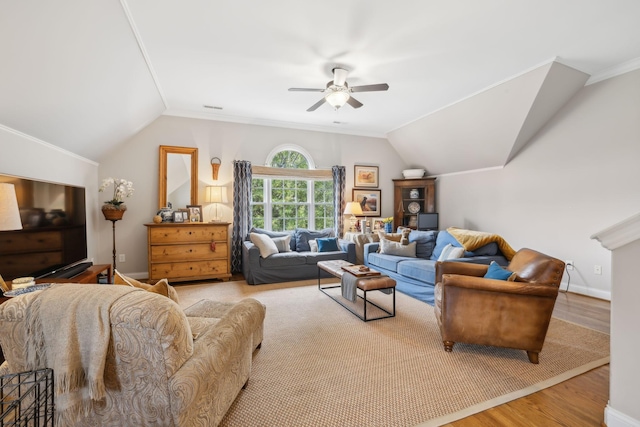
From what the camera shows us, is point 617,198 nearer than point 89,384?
No

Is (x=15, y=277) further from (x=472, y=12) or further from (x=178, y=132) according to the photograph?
(x=472, y=12)

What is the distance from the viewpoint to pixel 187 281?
4.88 meters

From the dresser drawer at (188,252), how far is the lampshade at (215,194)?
2.51ft

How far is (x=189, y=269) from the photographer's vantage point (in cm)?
466

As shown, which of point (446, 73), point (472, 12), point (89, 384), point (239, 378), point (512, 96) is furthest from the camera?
point (512, 96)

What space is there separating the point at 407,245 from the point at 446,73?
251 cm

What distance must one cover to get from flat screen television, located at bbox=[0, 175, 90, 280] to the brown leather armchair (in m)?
3.37

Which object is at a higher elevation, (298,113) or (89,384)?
(298,113)

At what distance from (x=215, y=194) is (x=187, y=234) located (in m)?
0.83

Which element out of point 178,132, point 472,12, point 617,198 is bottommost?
point 617,198

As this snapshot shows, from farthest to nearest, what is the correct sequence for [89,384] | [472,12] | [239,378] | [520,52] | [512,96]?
[512,96]
[520,52]
[472,12]
[239,378]
[89,384]

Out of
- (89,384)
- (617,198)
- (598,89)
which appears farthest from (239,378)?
(598,89)

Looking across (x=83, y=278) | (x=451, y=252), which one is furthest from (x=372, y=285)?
(x=83, y=278)

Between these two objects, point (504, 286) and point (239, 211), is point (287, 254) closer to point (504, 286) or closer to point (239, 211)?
point (239, 211)
